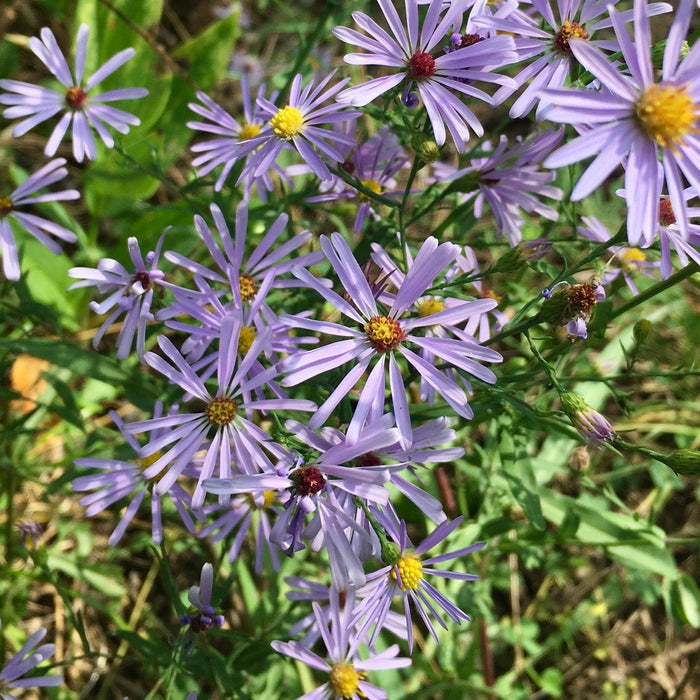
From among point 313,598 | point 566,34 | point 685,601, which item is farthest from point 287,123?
point 685,601

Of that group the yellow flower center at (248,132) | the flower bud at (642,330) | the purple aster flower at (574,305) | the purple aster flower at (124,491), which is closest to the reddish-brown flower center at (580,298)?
the purple aster flower at (574,305)

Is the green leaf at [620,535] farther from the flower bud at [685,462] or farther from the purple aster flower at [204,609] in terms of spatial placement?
the purple aster flower at [204,609]

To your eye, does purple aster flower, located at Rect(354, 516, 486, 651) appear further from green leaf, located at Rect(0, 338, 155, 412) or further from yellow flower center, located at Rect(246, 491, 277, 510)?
green leaf, located at Rect(0, 338, 155, 412)

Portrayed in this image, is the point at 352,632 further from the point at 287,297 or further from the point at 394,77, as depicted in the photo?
the point at 394,77

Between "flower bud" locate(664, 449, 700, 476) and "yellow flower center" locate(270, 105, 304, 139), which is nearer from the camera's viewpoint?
"flower bud" locate(664, 449, 700, 476)

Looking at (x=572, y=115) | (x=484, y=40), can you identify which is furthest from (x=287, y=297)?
(x=572, y=115)

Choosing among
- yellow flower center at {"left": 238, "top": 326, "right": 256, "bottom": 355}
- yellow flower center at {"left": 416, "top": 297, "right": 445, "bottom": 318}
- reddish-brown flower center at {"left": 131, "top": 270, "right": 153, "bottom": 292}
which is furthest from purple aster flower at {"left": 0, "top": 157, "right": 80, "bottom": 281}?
yellow flower center at {"left": 416, "top": 297, "right": 445, "bottom": 318}
